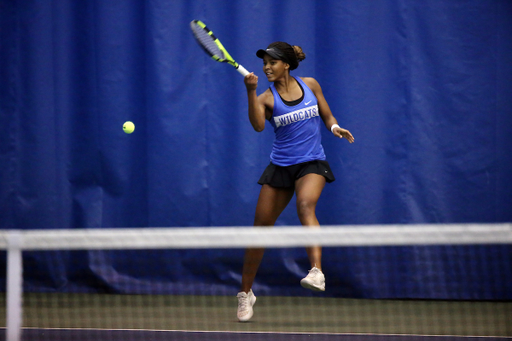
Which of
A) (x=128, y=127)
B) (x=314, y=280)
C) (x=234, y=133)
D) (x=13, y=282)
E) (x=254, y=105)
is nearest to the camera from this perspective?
(x=13, y=282)

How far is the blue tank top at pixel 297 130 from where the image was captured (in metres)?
3.38

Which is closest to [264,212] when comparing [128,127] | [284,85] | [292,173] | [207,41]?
[292,173]

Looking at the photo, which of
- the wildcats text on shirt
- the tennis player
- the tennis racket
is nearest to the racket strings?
the tennis racket

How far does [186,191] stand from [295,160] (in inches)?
52.0

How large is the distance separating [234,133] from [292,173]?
3.67 feet

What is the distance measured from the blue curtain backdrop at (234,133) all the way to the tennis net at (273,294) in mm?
17

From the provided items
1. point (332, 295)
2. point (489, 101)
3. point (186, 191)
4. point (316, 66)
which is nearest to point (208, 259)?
point (186, 191)

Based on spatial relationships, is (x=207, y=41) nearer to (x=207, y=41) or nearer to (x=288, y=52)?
(x=207, y=41)

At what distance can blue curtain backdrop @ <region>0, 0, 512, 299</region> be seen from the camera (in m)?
4.16

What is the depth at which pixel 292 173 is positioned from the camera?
3410mm

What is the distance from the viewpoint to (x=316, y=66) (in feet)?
14.3

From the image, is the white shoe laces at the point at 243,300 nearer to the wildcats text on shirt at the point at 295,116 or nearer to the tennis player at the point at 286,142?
the tennis player at the point at 286,142

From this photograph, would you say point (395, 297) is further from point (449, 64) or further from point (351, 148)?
point (449, 64)

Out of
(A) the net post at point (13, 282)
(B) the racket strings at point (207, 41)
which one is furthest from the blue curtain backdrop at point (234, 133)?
(A) the net post at point (13, 282)
